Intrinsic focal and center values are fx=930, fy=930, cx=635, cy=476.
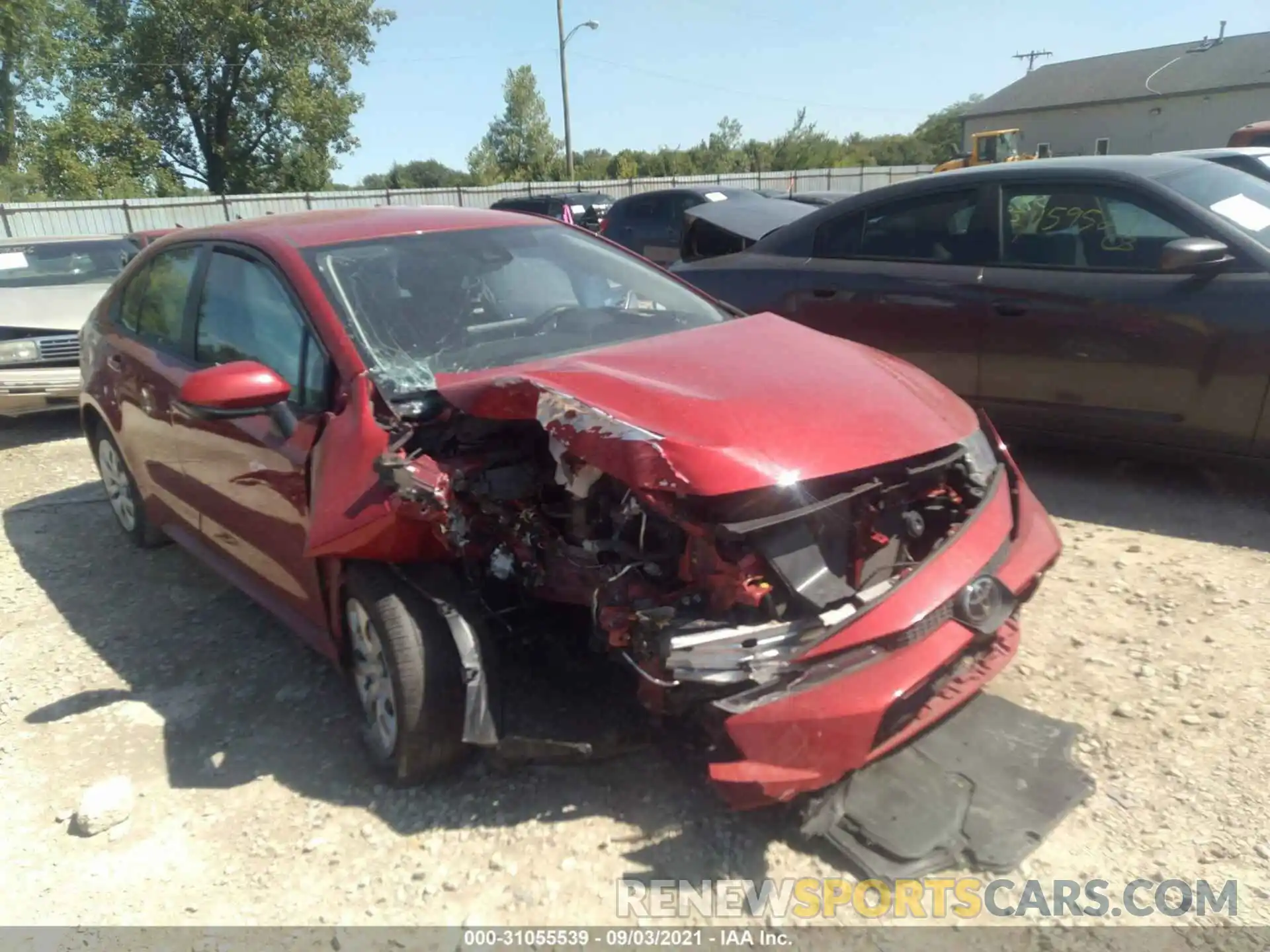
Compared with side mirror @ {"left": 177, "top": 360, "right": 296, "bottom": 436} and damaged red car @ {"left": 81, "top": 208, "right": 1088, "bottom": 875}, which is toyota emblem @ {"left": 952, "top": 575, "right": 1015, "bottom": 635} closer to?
damaged red car @ {"left": 81, "top": 208, "right": 1088, "bottom": 875}

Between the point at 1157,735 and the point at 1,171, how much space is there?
141 ft

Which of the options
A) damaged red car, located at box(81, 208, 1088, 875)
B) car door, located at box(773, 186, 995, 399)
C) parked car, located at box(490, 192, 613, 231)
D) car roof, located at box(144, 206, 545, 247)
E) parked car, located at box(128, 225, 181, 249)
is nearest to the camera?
damaged red car, located at box(81, 208, 1088, 875)

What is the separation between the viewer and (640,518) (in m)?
2.58

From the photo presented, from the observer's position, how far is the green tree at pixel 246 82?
34219mm

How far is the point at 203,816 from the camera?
9.35 ft

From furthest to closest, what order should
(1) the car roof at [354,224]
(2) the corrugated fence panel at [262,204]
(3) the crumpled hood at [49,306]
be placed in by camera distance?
(2) the corrugated fence panel at [262,204]
(3) the crumpled hood at [49,306]
(1) the car roof at [354,224]

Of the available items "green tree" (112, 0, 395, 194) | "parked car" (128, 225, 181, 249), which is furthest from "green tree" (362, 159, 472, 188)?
"parked car" (128, 225, 181, 249)

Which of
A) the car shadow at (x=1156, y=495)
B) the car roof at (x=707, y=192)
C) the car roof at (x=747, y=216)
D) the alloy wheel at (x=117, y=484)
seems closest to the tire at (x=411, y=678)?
the alloy wheel at (x=117, y=484)

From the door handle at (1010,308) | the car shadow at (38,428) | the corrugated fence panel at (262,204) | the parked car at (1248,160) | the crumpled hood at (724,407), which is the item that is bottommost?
the car shadow at (38,428)

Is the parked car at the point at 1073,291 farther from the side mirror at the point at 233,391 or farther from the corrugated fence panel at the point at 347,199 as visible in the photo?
the corrugated fence panel at the point at 347,199

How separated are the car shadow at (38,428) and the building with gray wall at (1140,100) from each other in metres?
42.2

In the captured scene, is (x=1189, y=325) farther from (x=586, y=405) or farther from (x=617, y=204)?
(x=617, y=204)

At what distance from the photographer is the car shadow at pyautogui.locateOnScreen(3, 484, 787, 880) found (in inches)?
103

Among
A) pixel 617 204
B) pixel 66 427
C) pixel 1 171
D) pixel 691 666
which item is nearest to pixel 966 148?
pixel 617 204
